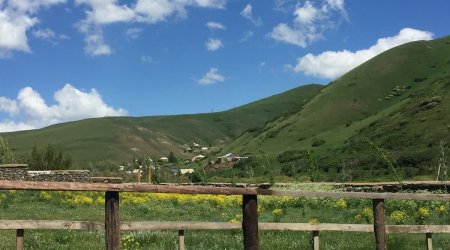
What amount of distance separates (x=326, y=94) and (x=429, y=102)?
55.4m

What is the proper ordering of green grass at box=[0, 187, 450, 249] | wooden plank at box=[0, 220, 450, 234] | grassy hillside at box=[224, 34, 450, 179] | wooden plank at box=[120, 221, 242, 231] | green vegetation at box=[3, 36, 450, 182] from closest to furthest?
wooden plank at box=[0, 220, 450, 234], wooden plank at box=[120, 221, 242, 231], green grass at box=[0, 187, 450, 249], green vegetation at box=[3, 36, 450, 182], grassy hillside at box=[224, 34, 450, 179]

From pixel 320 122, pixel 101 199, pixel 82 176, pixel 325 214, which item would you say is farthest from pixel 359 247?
pixel 320 122

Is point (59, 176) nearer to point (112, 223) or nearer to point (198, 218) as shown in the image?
point (198, 218)

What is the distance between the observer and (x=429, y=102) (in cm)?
8038

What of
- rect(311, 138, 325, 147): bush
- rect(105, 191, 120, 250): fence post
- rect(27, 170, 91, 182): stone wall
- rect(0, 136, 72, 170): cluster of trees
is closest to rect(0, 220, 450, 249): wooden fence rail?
rect(105, 191, 120, 250): fence post

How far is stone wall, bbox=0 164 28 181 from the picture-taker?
3250 centimetres

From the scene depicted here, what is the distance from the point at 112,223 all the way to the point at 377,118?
93586mm

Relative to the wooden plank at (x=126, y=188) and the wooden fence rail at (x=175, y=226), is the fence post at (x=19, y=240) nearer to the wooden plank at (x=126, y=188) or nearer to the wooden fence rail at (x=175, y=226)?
the wooden fence rail at (x=175, y=226)

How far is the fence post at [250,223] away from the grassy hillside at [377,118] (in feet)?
161

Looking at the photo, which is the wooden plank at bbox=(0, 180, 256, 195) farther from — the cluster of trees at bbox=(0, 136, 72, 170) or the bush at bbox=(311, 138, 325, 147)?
the bush at bbox=(311, 138, 325, 147)

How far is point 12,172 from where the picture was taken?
107ft

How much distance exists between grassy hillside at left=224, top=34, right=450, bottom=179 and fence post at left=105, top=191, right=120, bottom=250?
49980 millimetres

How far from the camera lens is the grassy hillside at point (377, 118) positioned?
228 ft

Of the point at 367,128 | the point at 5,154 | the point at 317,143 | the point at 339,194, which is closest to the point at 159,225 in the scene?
the point at 339,194
